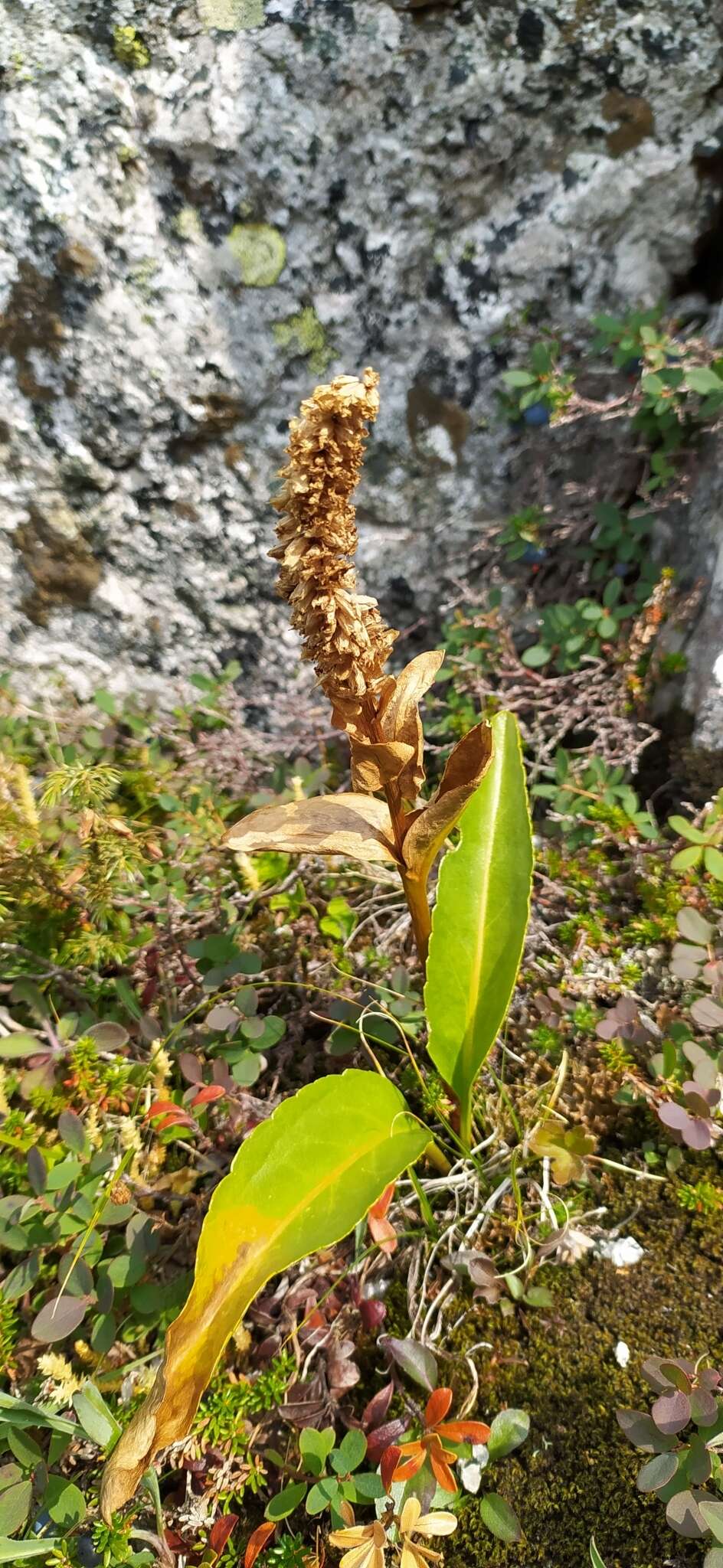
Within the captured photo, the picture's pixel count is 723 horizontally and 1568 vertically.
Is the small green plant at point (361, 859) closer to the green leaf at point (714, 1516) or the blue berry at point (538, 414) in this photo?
the green leaf at point (714, 1516)

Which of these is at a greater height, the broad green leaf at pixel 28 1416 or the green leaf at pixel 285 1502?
the broad green leaf at pixel 28 1416

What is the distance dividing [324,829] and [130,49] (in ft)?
4.93

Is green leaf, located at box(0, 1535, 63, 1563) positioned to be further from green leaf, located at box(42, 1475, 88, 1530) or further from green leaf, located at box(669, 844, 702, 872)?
green leaf, located at box(669, 844, 702, 872)

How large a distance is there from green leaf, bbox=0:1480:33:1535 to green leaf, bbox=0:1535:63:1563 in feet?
0.04

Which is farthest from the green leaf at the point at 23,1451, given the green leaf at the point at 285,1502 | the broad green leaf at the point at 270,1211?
the green leaf at the point at 285,1502

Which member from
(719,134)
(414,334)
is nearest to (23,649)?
(414,334)

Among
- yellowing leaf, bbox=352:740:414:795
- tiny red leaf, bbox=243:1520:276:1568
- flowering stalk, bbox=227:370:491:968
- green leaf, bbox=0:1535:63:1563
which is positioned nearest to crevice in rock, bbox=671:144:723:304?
flowering stalk, bbox=227:370:491:968

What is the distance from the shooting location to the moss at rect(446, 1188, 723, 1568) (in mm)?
993

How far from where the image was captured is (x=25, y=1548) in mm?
966

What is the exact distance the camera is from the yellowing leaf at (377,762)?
1069mm

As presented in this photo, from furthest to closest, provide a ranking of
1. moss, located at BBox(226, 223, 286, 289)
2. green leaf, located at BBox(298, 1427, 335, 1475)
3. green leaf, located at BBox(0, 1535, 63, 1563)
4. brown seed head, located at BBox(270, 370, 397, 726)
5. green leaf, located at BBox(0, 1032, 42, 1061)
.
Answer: moss, located at BBox(226, 223, 286, 289) < green leaf, located at BBox(0, 1032, 42, 1061) < green leaf, located at BBox(298, 1427, 335, 1475) < green leaf, located at BBox(0, 1535, 63, 1563) < brown seed head, located at BBox(270, 370, 397, 726)

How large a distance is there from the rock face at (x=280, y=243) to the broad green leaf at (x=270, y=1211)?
4.07ft

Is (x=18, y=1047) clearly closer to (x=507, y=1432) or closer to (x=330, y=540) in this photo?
Answer: (x=507, y=1432)

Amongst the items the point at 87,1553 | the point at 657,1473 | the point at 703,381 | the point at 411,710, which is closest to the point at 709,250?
the point at 703,381
